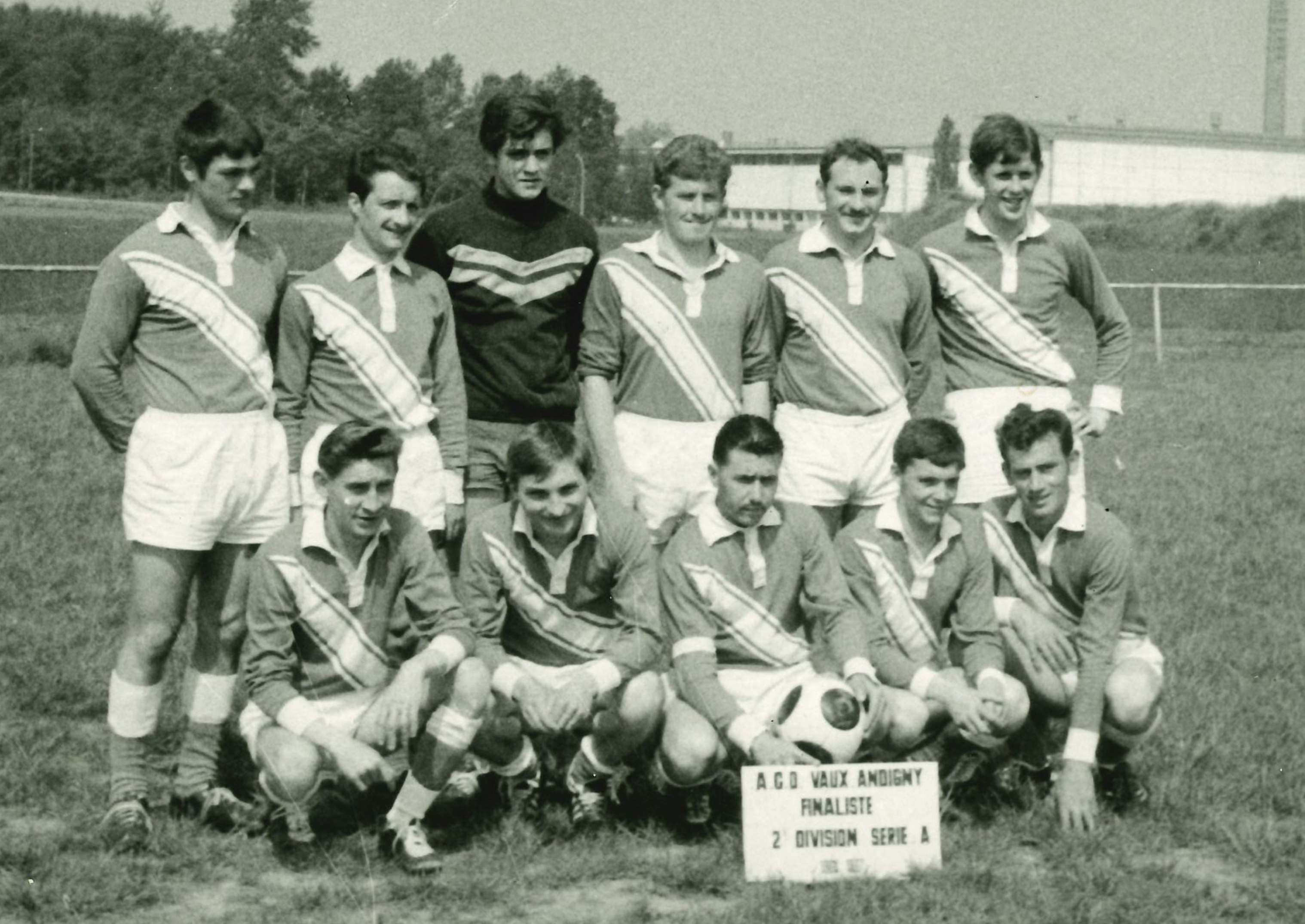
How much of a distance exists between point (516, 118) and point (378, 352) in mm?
840

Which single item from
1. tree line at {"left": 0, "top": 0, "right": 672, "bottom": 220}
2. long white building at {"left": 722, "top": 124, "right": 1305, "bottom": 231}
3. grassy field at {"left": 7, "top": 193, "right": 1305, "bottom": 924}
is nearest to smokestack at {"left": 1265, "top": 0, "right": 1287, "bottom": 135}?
long white building at {"left": 722, "top": 124, "right": 1305, "bottom": 231}

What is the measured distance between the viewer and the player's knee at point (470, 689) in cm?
436

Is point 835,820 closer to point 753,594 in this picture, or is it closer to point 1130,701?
point 753,594

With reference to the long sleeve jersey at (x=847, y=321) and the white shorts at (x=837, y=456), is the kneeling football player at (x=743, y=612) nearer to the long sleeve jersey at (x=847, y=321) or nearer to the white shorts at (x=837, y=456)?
the white shorts at (x=837, y=456)

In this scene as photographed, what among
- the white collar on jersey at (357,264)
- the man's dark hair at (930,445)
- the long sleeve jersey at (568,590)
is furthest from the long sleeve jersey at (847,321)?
the white collar on jersey at (357,264)

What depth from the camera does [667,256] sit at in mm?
4953

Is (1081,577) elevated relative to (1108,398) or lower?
lower

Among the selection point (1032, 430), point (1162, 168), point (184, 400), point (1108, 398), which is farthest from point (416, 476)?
point (1162, 168)

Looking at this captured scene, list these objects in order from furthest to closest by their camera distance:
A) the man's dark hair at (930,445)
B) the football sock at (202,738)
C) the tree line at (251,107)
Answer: the tree line at (251,107), the football sock at (202,738), the man's dark hair at (930,445)

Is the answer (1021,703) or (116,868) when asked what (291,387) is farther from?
(1021,703)

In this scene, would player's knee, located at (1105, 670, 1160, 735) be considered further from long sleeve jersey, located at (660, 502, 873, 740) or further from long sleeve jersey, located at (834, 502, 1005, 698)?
long sleeve jersey, located at (660, 502, 873, 740)

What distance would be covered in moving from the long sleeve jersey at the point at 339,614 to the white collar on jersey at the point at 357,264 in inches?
28.0

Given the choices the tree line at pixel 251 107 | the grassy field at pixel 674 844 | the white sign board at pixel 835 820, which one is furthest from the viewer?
the tree line at pixel 251 107

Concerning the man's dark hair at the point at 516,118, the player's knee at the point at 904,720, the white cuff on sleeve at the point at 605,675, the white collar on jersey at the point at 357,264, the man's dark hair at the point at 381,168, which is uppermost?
the man's dark hair at the point at 516,118
